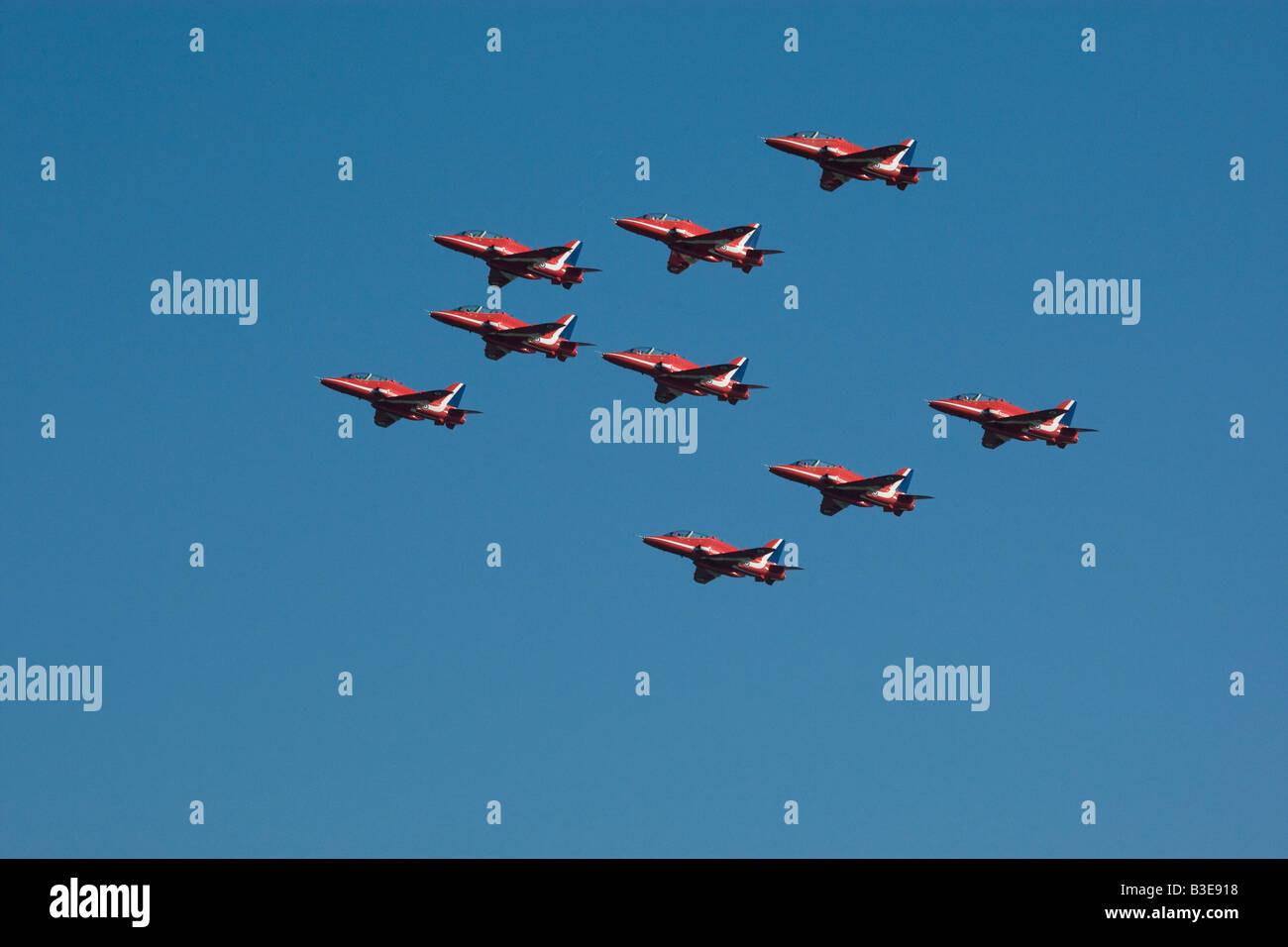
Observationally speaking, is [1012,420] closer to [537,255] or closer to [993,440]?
[993,440]

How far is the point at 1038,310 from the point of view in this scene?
139125mm

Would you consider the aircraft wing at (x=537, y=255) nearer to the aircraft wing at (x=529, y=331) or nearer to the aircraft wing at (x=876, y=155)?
the aircraft wing at (x=529, y=331)

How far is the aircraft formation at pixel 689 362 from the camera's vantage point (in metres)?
137

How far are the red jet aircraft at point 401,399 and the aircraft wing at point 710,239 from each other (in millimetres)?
16043

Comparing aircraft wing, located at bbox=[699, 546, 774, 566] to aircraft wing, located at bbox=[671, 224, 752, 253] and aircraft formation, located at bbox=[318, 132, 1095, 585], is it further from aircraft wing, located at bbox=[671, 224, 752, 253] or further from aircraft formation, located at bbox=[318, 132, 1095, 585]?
aircraft wing, located at bbox=[671, 224, 752, 253]

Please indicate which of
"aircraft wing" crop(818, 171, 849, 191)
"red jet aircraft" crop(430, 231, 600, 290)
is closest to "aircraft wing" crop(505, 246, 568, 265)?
"red jet aircraft" crop(430, 231, 600, 290)

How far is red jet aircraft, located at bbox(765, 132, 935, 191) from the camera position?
5404 inches

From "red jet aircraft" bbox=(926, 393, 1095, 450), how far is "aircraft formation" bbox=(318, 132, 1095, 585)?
0.06 meters

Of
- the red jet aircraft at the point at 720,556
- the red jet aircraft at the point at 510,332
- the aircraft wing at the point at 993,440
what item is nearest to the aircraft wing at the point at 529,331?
the red jet aircraft at the point at 510,332

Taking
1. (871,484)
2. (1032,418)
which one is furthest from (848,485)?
(1032,418)

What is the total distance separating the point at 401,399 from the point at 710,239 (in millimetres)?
21014

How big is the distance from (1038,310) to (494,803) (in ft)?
146
